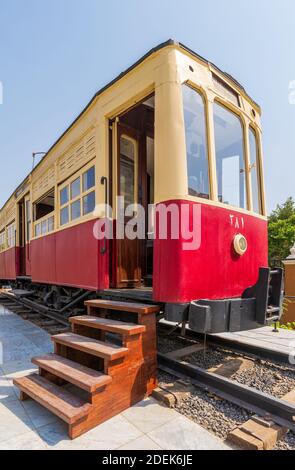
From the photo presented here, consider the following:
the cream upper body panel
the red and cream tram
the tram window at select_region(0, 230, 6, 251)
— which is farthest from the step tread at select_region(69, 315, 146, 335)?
the tram window at select_region(0, 230, 6, 251)

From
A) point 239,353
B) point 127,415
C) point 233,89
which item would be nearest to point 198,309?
point 127,415

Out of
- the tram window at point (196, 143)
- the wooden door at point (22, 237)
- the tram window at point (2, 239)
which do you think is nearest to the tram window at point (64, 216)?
the tram window at point (196, 143)

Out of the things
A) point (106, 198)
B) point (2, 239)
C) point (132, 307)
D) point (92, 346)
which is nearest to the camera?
point (92, 346)

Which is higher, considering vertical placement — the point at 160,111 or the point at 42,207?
the point at 160,111

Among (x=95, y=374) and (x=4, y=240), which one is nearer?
(x=95, y=374)

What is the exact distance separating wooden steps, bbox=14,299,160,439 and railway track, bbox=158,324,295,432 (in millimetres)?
367

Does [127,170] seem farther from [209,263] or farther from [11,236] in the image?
[11,236]

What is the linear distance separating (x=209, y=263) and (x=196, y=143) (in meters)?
1.20

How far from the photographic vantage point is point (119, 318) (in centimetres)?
333

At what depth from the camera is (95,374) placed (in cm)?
229

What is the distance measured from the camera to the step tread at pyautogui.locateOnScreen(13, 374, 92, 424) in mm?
A: 1980

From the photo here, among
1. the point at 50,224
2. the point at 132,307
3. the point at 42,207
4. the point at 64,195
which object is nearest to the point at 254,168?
the point at 132,307

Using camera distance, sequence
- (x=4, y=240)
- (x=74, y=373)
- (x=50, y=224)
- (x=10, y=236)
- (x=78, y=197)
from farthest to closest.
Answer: (x=4, y=240)
(x=10, y=236)
(x=50, y=224)
(x=78, y=197)
(x=74, y=373)
